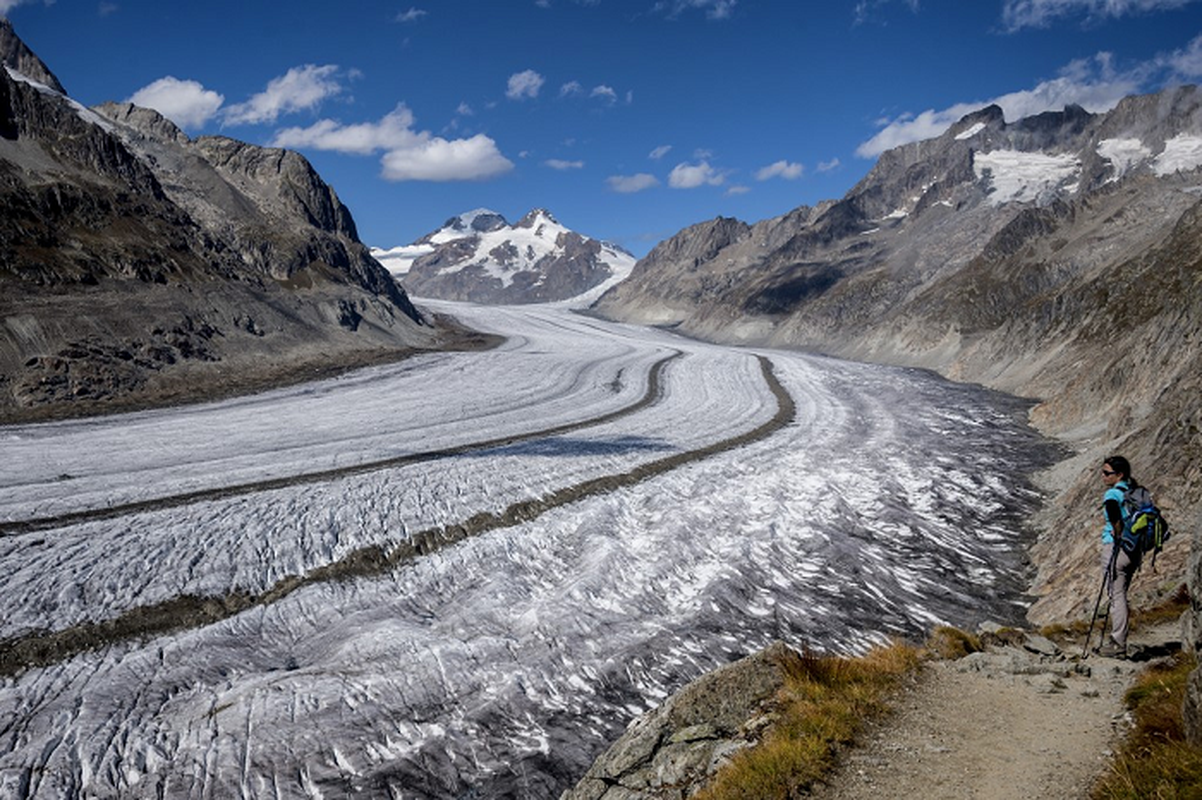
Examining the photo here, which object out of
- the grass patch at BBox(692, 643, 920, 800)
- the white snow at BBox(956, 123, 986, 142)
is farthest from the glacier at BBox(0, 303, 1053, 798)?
the white snow at BBox(956, 123, 986, 142)

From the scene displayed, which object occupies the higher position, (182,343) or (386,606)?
(182,343)

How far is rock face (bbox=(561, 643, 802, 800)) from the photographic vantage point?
7.39 metres

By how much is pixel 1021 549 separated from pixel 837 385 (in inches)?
1148

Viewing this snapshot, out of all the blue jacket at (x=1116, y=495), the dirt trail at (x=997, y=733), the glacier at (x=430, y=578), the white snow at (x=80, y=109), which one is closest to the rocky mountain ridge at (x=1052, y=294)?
the blue jacket at (x=1116, y=495)

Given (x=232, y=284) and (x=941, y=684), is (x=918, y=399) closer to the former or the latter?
(x=941, y=684)

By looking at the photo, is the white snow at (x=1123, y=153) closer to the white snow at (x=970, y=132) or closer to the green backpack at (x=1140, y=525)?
the white snow at (x=970, y=132)

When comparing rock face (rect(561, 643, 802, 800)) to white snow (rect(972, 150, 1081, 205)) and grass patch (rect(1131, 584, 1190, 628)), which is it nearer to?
grass patch (rect(1131, 584, 1190, 628))

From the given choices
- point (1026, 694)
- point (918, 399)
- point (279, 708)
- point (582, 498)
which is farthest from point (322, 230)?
point (1026, 694)

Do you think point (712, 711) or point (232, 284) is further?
point (232, 284)

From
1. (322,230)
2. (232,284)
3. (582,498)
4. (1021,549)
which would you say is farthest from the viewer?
(322,230)

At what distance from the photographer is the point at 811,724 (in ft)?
23.6

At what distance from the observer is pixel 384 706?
1038cm

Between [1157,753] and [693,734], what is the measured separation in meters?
4.25

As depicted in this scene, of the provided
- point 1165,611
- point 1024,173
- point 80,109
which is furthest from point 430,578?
point 1024,173
